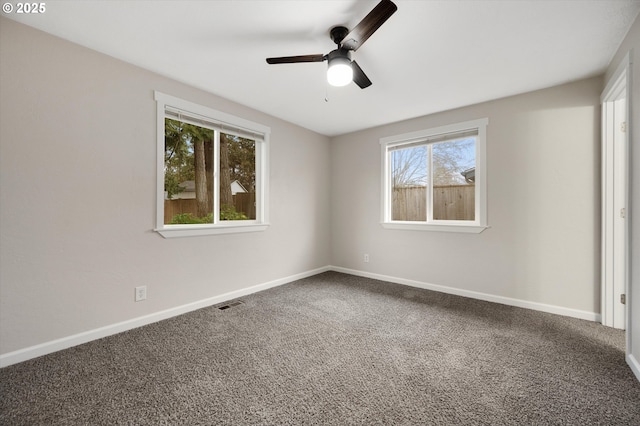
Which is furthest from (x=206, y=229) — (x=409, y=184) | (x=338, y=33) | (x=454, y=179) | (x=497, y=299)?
(x=497, y=299)

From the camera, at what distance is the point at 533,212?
9.66 ft

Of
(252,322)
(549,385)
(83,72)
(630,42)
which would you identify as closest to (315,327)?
(252,322)

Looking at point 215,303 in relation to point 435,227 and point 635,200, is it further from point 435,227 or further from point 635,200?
point 635,200

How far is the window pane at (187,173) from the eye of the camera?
2.86 meters

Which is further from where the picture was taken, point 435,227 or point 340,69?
point 435,227

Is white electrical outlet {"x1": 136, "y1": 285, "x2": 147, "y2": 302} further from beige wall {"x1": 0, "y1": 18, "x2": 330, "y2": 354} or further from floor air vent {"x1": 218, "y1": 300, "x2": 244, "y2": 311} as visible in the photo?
floor air vent {"x1": 218, "y1": 300, "x2": 244, "y2": 311}

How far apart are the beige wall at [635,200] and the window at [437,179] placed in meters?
1.37

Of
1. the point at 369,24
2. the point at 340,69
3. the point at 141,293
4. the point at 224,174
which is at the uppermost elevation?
the point at 369,24

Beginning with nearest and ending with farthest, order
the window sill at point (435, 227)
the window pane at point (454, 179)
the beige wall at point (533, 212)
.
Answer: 1. the beige wall at point (533, 212)
2. the window sill at point (435, 227)
3. the window pane at point (454, 179)

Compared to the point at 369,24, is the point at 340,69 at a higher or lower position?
lower

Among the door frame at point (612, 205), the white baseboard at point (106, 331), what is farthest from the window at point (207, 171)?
the door frame at point (612, 205)

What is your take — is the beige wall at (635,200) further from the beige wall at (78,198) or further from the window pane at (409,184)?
the beige wall at (78,198)

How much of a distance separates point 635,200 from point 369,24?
2130mm

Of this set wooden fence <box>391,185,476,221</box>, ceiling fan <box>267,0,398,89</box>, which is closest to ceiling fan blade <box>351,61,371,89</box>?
ceiling fan <box>267,0,398,89</box>
